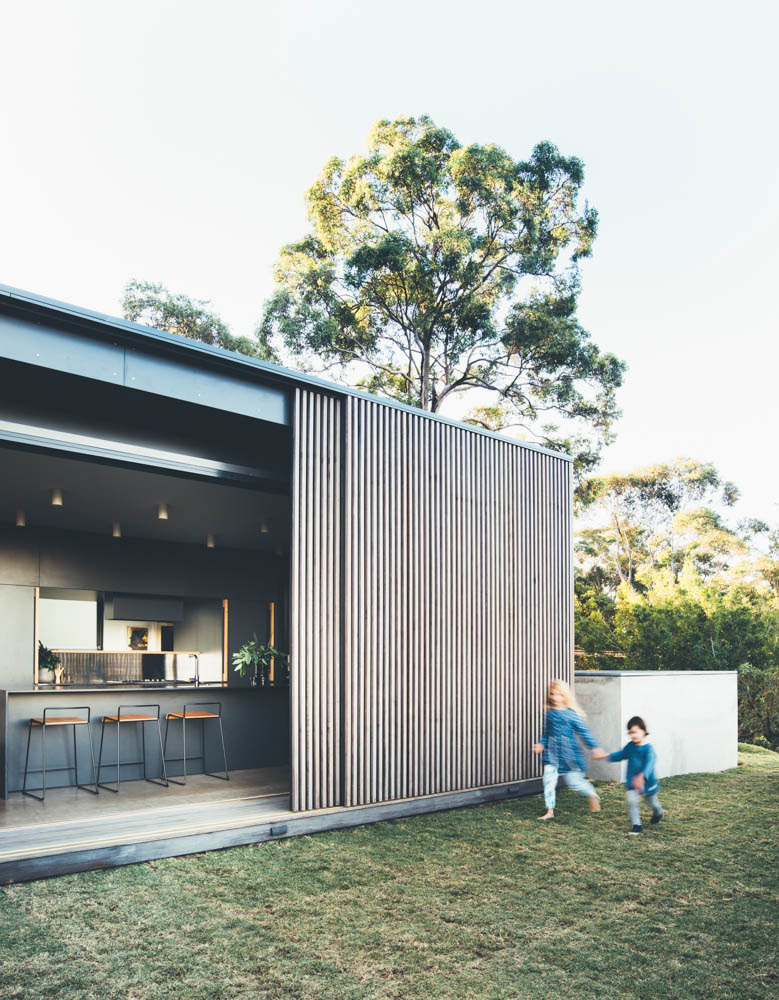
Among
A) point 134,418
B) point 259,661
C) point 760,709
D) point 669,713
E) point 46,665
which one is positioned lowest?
point 760,709

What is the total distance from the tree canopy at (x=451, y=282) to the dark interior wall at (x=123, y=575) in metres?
8.81

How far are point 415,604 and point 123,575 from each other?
4.16 metres

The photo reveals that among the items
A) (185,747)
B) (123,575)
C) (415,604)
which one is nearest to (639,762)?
(415,604)

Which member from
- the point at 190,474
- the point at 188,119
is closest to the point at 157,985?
the point at 190,474

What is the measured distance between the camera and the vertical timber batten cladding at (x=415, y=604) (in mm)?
6185

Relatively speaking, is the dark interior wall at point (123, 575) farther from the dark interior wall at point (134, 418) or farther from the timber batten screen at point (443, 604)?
the timber batten screen at point (443, 604)

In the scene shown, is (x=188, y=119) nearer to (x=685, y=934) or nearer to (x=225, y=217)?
(x=225, y=217)

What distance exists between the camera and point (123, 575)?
9570 millimetres

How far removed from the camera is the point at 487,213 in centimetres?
1808

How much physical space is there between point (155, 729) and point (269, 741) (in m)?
1.19

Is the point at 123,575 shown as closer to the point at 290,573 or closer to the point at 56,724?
the point at 56,724

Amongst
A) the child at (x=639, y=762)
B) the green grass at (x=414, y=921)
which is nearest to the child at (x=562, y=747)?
the child at (x=639, y=762)

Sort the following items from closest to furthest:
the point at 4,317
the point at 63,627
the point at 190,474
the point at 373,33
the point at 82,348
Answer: the point at 4,317
the point at 82,348
the point at 190,474
the point at 63,627
the point at 373,33

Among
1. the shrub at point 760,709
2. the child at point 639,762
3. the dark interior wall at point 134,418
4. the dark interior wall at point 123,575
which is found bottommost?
the shrub at point 760,709
